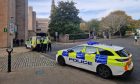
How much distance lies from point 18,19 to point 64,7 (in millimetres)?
14472

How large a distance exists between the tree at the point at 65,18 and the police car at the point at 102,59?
1364 inches

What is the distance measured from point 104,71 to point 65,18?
38932 millimetres

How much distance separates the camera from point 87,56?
38.5 feet

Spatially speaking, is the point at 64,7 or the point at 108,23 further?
the point at 108,23

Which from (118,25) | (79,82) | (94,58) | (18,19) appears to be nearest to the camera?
(79,82)

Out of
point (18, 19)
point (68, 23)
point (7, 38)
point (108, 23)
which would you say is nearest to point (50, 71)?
point (7, 38)

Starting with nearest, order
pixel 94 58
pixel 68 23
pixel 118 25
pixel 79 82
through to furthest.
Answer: pixel 79 82 < pixel 94 58 < pixel 68 23 < pixel 118 25

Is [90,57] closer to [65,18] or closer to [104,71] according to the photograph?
[104,71]

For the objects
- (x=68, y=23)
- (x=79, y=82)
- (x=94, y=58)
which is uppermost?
(x=68, y=23)

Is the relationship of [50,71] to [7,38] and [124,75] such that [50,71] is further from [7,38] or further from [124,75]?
[7,38]

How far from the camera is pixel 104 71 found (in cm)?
1081

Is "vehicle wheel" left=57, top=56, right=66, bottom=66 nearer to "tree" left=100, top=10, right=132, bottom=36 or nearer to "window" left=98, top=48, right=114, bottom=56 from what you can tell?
"window" left=98, top=48, right=114, bottom=56

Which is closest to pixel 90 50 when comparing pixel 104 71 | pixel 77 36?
pixel 104 71

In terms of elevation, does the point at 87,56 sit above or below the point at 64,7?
below
